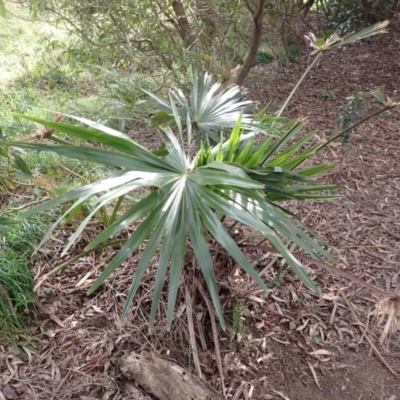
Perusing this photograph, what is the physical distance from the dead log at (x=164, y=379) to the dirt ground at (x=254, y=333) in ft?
0.25

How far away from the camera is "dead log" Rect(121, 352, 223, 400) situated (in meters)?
1.40

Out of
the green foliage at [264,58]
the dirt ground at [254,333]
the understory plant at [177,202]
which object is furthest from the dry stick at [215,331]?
the green foliage at [264,58]

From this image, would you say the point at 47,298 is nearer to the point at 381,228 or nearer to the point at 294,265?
the point at 294,265

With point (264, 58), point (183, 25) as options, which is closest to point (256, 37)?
point (183, 25)

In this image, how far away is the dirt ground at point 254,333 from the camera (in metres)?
1.62

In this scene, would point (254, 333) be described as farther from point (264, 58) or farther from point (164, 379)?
point (264, 58)

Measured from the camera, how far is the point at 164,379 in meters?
1.45

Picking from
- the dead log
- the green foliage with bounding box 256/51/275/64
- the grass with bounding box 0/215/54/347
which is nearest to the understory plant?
the dead log

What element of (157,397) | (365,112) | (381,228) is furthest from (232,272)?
(365,112)

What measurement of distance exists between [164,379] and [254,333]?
0.53 metres

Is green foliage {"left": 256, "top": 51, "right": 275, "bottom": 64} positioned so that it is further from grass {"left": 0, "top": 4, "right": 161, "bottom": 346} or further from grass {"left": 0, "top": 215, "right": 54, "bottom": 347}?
grass {"left": 0, "top": 215, "right": 54, "bottom": 347}

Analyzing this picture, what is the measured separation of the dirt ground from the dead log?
0.25 feet

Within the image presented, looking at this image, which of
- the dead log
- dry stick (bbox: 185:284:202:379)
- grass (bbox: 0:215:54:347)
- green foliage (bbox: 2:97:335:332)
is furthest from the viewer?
grass (bbox: 0:215:54:347)

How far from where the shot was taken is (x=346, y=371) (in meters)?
1.72
